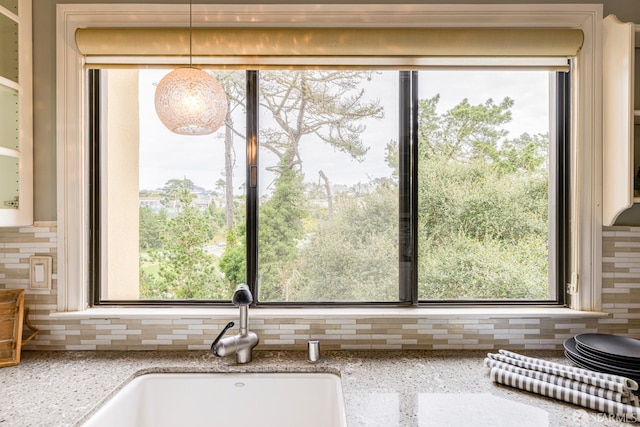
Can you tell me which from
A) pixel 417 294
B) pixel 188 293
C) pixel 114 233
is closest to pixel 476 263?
pixel 417 294

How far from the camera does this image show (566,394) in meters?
1.17

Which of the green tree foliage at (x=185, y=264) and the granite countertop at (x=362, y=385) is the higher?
the green tree foliage at (x=185, y=264)

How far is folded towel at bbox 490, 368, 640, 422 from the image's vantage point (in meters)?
1.08

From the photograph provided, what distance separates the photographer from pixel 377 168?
5.62ft

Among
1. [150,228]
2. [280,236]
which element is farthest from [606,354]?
[150,228]

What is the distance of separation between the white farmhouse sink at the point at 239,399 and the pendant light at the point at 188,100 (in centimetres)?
97

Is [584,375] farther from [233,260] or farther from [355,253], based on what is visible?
[233,260]

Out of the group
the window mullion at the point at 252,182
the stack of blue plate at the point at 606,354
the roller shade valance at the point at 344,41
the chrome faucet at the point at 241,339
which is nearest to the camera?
the stack of blue plate at the point at 606,354

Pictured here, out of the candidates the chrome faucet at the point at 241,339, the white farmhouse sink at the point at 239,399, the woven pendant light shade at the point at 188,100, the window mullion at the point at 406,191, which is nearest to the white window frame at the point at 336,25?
the window mullion at the point at 406,191

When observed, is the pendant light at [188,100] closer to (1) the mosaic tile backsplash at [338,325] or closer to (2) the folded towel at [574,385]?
(1) the mosaic tile backsplash at [338,325]

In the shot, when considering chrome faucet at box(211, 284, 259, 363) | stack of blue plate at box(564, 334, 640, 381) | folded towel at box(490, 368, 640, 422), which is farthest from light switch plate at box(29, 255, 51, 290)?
stack of blue plate at box(564, 334, 640, 381)

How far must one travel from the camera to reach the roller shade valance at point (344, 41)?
61.4 inches

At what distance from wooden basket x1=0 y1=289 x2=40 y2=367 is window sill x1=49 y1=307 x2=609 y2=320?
121 mm

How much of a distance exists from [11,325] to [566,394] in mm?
2029
